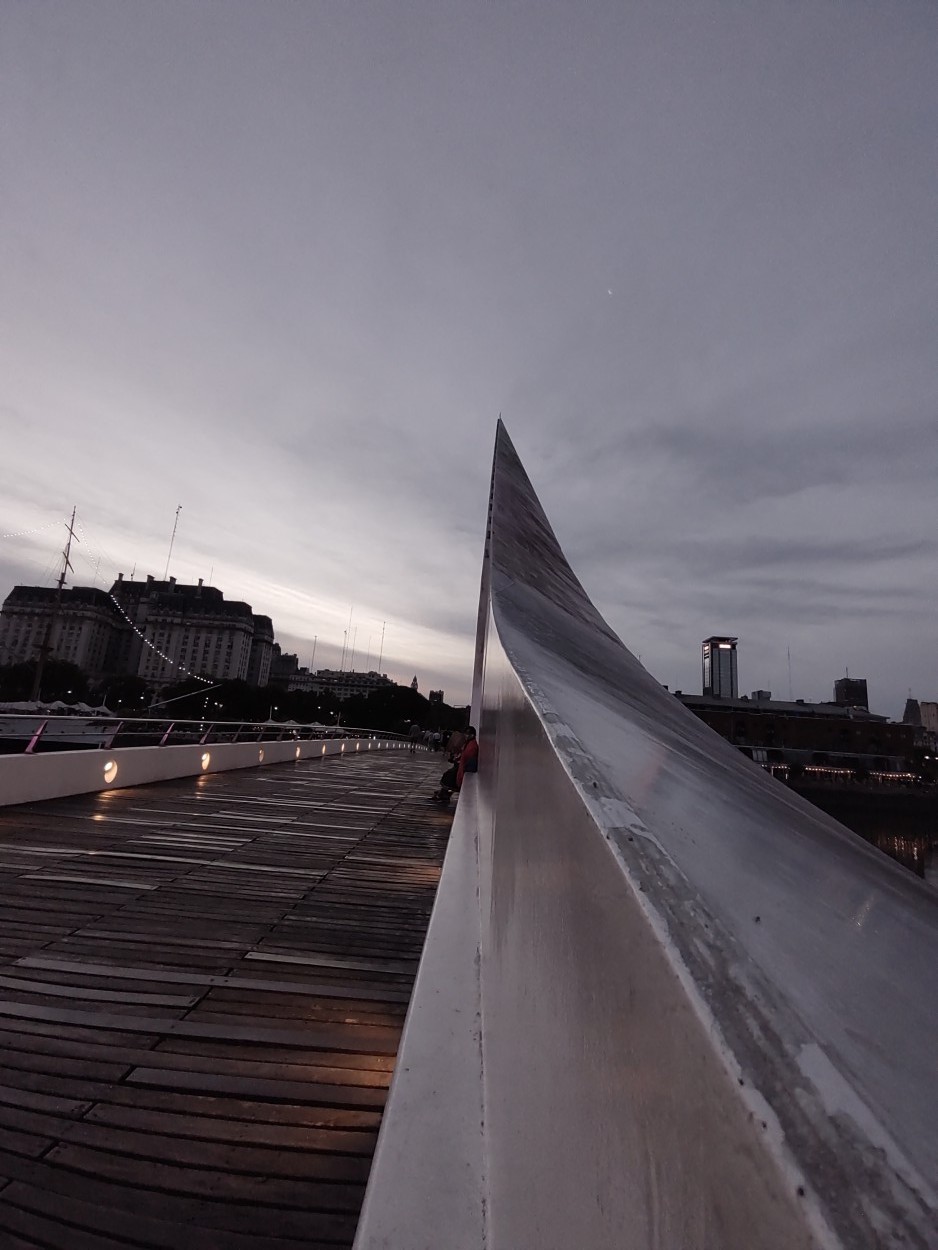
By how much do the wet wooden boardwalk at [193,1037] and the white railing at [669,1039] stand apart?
59cm

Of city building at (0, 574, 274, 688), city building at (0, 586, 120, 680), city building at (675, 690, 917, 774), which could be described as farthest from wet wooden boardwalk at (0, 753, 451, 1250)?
city building at (0, 586, 120, 680)

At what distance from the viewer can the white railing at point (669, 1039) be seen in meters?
0.34

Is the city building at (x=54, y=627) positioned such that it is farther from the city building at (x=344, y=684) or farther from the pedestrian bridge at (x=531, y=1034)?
the pedestrian bridge at (x=531, y=1034)

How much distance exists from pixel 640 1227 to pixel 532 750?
2.35ft

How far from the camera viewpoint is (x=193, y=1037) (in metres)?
2.29

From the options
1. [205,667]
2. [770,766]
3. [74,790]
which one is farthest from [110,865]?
[205,667]

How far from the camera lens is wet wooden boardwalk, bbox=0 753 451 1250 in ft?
5.13

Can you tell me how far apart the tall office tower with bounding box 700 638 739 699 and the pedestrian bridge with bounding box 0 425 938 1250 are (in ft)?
444

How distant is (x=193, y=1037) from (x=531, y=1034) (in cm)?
185

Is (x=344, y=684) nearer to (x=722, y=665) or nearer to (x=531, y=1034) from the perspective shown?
(x=722, y=665)

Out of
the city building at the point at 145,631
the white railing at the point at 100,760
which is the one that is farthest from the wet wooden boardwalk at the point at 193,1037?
the city building at the point at 145,631

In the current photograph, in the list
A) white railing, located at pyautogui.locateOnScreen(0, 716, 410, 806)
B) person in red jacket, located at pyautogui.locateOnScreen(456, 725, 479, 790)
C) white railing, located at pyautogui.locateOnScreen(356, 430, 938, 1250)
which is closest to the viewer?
white railing, located at pyautogui.locateOnScreen(356, 430, 938, 1250)

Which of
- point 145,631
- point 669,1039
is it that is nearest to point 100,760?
point 669,1039

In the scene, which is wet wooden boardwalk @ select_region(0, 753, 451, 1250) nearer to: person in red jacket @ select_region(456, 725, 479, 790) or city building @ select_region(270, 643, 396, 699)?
person in red jacket @ select_region(456, 725, 479, 790)
